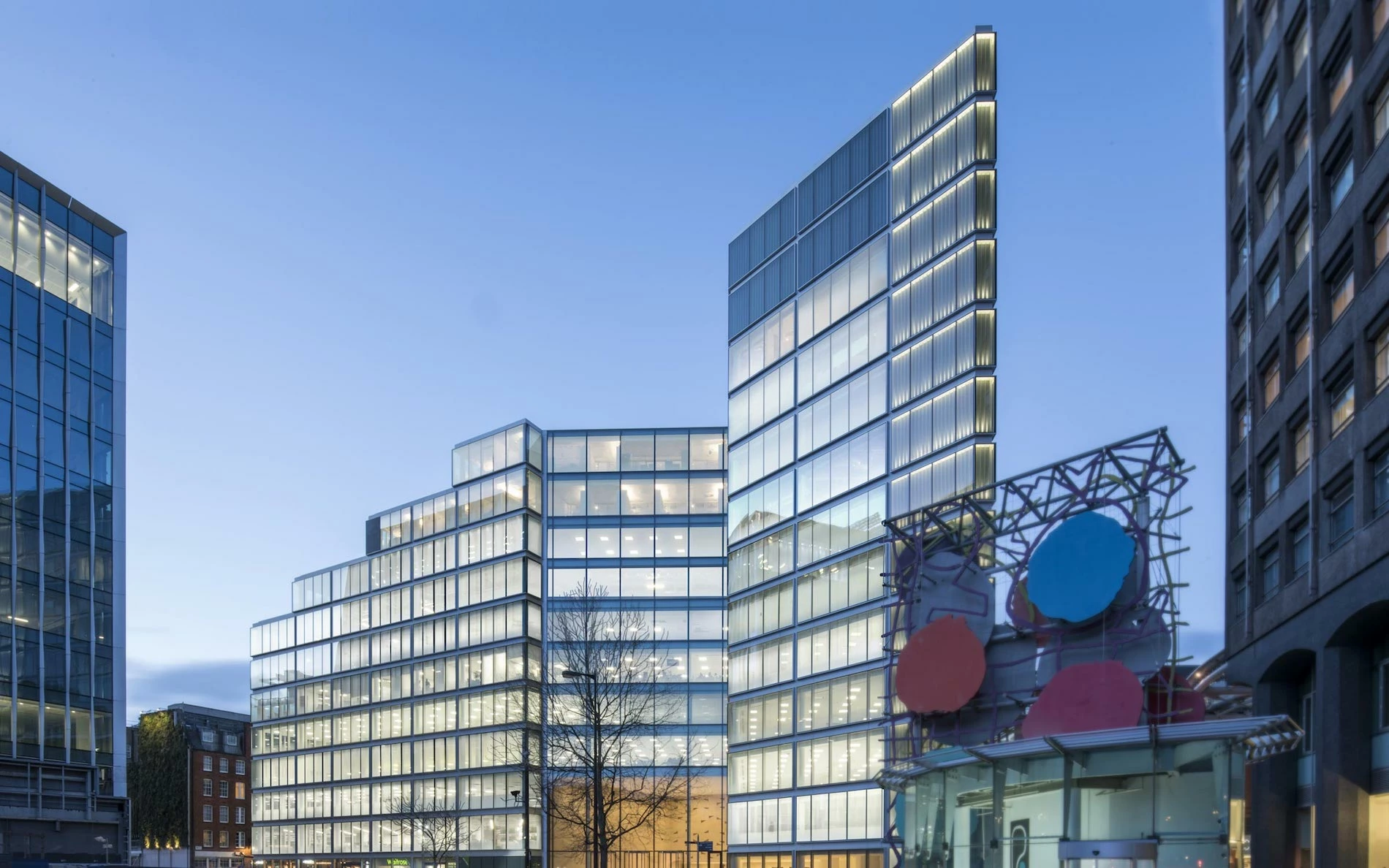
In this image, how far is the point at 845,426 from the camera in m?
73.4

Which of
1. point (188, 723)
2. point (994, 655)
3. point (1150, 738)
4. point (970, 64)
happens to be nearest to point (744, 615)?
point (970, 64)

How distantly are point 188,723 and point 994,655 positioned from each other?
430ft

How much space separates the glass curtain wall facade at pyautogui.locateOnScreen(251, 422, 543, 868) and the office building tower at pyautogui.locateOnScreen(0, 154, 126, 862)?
37.4m

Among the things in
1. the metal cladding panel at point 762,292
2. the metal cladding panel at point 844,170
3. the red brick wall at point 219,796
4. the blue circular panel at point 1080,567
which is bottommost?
the red brick wall at point 219,796

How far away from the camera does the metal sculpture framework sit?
38.3m

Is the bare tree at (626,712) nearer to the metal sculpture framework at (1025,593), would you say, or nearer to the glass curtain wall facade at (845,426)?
the glass curtain wall facade at (845,426)

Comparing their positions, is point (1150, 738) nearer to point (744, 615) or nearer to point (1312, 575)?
point (1312, 575)

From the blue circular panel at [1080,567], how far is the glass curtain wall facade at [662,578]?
206 feet

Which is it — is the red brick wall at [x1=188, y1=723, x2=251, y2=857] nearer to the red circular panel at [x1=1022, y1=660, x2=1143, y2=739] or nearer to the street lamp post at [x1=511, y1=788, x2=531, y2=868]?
the street lamp post at [x1=511, y1=788, x2=531, y2=868]

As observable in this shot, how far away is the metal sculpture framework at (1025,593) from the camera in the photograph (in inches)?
1510

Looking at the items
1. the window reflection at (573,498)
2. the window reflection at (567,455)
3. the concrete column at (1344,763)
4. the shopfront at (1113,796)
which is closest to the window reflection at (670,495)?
the window reflection at (573,498)

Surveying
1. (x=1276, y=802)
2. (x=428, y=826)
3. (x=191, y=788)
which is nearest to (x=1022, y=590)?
(x=1276, y=802)

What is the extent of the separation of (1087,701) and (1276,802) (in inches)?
628

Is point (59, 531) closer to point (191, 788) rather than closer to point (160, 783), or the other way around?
point (191, 788)
